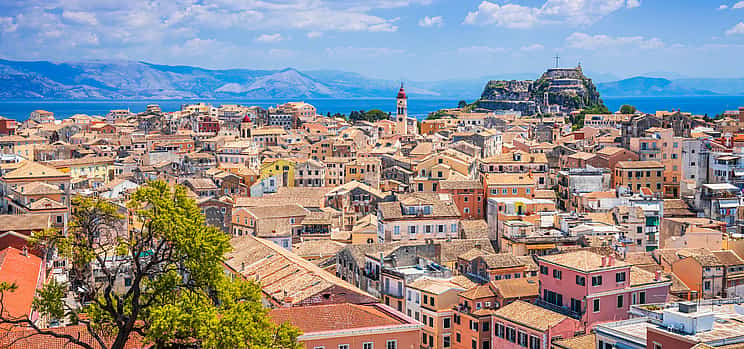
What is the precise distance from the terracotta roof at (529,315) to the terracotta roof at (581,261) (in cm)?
201

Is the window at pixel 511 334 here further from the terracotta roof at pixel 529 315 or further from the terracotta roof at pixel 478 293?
the terracotta roof at pixel 478 293

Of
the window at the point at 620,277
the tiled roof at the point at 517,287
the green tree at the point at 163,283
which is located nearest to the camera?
the green tree at the point at 163,283

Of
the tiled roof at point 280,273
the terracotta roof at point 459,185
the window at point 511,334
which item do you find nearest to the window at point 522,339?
the window at point 511,334

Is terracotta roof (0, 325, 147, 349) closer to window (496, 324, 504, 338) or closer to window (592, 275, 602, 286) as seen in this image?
window (496, 324, 504, 338)

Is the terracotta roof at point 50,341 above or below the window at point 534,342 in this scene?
above

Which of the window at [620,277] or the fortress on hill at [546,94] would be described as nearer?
the window at [620,277]

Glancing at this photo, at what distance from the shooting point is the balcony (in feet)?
111

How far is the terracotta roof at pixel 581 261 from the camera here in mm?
34094

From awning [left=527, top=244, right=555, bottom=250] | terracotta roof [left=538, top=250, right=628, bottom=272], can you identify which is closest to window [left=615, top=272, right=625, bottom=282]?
terracotta roof [left=538, top=250, right=628, bottom=272]

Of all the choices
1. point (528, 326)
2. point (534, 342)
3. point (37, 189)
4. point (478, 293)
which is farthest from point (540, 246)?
point (37, 189)

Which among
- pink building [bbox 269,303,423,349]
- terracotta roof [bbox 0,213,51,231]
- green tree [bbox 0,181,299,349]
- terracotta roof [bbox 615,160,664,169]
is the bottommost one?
pink building [bbox 269,303,423,349]

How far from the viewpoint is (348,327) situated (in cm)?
3048

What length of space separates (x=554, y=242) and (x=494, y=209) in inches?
369

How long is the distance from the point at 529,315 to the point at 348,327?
299 inches
